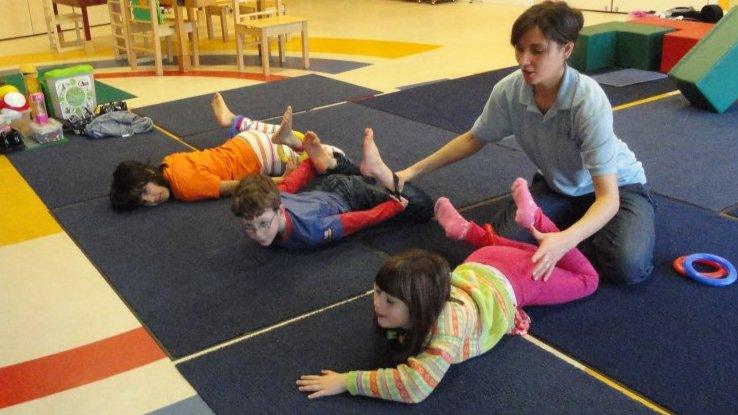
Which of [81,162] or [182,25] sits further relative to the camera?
[182,25]

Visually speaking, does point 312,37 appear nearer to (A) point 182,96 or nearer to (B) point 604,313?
(A) point 182,96

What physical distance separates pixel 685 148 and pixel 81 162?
329 cm

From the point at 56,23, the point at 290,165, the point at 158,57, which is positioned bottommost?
the point at 290,165

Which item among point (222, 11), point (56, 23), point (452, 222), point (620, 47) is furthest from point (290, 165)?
point (56, 23)

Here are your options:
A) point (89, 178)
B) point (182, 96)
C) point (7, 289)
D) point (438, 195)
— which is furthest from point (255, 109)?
point (7, 289)

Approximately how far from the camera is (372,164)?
2.61 metres

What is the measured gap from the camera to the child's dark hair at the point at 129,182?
3170 mm

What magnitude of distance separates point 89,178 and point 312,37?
450 centimetres

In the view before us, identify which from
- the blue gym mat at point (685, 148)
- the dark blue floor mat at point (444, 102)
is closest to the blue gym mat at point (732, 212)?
the blue gym mat at point (685, 148)

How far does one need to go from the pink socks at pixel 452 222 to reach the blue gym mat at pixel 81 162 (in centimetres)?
184

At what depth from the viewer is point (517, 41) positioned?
2246 millimetres

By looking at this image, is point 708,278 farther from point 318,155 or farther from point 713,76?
point 713,76

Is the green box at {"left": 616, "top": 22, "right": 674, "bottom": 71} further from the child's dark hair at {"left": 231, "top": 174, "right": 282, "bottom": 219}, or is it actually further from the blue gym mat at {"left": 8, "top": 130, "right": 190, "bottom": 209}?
the child's dark hair at {"left": 231, "top": 174, "right": 282, "bottom": 219}

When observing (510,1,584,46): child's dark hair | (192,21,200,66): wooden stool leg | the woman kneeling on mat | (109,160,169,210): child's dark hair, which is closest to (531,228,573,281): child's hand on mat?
the woman kneeling on mat
